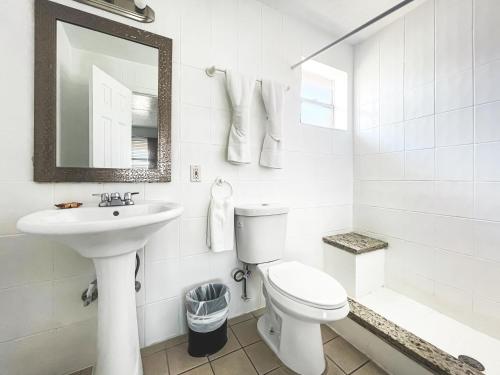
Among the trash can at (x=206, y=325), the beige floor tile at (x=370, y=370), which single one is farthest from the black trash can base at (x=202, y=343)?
the beige floor tile at (x=370, y=370)

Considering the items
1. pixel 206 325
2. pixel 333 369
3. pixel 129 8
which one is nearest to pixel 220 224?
pixel 206 325

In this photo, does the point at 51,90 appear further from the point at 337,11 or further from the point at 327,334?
the point at 327,334

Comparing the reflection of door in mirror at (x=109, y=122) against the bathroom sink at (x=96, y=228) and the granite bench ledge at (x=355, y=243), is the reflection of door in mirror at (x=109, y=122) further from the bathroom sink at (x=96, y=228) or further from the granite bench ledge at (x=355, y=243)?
the granite bench ledge at (x=355, y=243)

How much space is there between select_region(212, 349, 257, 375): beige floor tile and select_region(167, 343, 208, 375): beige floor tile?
0.08 metres

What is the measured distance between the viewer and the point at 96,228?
659 mm

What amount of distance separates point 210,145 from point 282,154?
1.65 ft

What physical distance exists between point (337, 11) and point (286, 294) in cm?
192

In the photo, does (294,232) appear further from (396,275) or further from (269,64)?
(269,64)

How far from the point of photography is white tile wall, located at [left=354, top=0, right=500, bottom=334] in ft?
4.06

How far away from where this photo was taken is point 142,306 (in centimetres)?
118

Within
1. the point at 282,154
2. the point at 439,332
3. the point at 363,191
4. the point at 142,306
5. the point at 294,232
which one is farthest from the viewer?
the point at 363,191

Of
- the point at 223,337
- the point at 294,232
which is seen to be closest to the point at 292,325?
the point at 223,337

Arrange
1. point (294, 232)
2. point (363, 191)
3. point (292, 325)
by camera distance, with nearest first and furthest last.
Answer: point (292, 325) → point (294, 232) → point (363, 191)

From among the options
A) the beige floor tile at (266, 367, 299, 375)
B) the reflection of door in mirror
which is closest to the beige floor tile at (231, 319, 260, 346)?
the beige floor tile at (266, 367, 299, 375)
